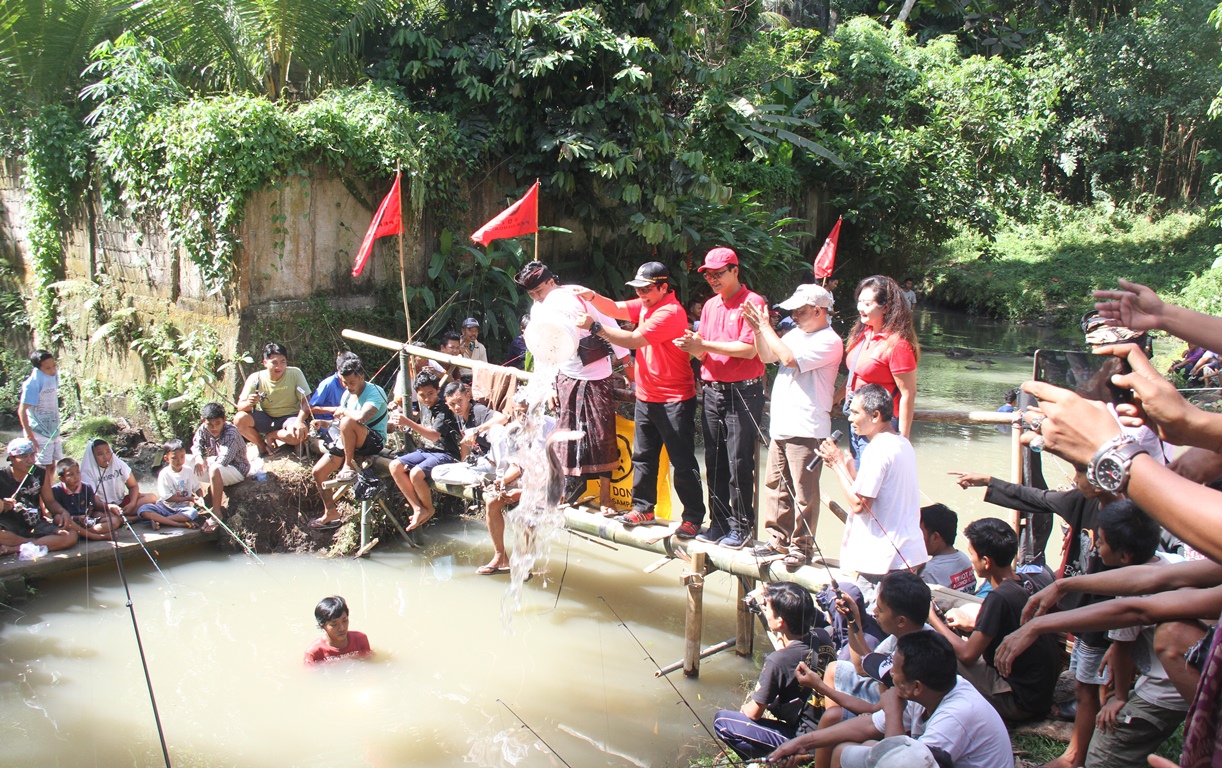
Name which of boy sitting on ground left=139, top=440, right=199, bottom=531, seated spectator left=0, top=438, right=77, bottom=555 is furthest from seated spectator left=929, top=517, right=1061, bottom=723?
seated spectator left=0, top=438, right=77, bottom=555

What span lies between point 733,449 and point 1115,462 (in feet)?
14.0

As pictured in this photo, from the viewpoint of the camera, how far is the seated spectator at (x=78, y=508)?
296 inches

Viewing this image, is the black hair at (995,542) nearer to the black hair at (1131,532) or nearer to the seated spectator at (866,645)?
the seated spectator at (866,645)

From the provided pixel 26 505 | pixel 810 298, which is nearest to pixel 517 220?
pixel 810 298

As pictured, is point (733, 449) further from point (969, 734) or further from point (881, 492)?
point (969, 734)

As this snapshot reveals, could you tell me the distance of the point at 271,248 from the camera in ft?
33.1

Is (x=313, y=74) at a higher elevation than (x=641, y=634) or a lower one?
higher

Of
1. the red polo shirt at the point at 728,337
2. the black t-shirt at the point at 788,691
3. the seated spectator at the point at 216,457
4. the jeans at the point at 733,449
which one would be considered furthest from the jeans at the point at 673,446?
the seated spectator at the point at 216,457

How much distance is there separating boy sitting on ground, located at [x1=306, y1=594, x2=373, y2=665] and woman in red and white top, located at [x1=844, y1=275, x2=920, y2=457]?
3.51 meters

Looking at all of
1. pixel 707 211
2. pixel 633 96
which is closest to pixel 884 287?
pixel 633 96

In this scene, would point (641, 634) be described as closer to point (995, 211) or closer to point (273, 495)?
point (273, 495)

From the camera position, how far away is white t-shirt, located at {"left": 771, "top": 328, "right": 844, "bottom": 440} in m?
5.51

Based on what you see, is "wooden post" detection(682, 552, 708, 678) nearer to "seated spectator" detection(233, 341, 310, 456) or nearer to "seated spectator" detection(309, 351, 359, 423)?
"seated spectator" detection(309, 351, 359, 423)

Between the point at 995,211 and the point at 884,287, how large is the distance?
15223 mm
